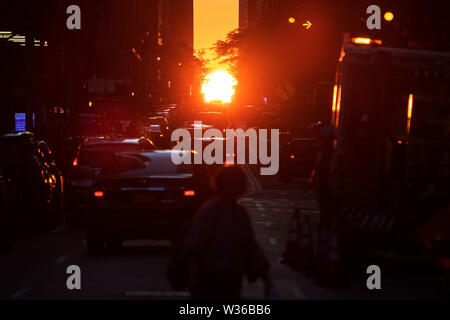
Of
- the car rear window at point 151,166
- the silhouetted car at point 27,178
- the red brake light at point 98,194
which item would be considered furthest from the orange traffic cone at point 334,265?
the silhouetted car at point 27,178

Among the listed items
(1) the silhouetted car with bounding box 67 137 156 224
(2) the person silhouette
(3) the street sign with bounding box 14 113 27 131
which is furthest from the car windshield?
(3) the street sign with bounding box 14 113 27 131

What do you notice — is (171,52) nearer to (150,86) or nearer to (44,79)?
(150,86)

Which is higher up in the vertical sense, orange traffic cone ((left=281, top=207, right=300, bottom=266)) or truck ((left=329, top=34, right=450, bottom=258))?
truck ((left=329, top=34, right=450, bottom=258))

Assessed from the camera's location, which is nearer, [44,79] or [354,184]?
[354,184]

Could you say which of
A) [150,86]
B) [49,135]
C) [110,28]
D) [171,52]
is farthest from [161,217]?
[171,52]

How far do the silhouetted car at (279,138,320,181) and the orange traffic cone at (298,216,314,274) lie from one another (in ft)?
69.5

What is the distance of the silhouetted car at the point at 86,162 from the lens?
20.3 metres

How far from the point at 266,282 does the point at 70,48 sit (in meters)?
54.7

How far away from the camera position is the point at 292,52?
62.8 m

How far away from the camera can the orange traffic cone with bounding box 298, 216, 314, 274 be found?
1434 centimetres

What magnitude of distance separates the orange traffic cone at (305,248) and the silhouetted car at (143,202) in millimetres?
1909

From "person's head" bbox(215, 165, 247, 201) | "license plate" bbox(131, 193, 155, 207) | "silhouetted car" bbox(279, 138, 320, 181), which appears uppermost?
"person's head" bbox(215, 165, 247, 201)

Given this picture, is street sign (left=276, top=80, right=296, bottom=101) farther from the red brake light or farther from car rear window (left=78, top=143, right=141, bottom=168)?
the red brake light
